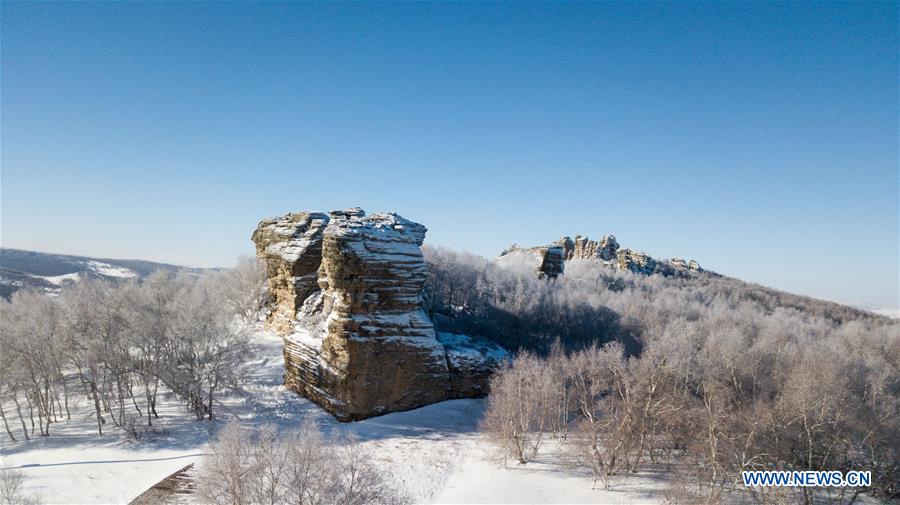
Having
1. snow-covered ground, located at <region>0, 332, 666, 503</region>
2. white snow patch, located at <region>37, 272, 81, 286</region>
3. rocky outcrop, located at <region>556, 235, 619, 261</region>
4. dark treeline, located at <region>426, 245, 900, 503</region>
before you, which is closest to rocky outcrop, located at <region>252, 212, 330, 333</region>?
snow-covered ground, located at <region>0, 332, 666, 503</region>

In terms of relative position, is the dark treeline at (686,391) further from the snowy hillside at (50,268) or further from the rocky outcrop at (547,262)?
the snowy hillside at (50,268)

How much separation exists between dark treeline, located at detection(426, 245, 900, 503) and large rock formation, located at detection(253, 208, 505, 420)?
5.20 m

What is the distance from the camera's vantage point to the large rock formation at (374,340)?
29.9 m

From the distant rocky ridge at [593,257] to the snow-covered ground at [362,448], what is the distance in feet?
183

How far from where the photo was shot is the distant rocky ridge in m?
83.0

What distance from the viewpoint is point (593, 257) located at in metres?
108

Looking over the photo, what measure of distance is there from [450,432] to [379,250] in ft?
47.8

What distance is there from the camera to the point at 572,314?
176 ft

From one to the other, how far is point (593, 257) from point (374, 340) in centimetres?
9012

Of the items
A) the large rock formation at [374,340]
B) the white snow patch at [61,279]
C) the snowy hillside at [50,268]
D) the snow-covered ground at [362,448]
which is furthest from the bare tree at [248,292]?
the snowy hillside at [50,268]

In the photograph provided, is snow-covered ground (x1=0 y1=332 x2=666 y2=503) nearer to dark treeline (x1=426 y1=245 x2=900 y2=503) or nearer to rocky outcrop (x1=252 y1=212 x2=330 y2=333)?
dark treeline (x1=426 y1=245 x2=900 y2=503)

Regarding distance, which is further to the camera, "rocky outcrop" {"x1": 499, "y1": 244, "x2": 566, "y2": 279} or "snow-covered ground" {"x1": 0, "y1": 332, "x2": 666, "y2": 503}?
"rocky outcrop" {"x1": 499, "y1": 244, "x2": 566, "y2": 279}

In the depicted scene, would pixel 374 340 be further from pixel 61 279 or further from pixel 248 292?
pixel 61 279

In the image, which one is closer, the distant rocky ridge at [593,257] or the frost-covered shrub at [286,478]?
the frost-covered shrub at [286,478]
